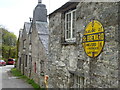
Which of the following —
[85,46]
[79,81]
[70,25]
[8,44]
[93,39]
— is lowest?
[79,81]

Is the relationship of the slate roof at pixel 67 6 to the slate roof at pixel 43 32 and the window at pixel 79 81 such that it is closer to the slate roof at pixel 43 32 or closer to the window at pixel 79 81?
the window at pixel 79 81

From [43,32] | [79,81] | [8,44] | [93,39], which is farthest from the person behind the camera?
[8,44]

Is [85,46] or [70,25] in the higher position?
[70,25]

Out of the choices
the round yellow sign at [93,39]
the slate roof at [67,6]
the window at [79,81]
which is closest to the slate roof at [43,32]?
the slate roof at [67,6]

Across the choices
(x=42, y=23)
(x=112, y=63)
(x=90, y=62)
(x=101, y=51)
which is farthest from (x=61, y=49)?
(x=42, y=23)

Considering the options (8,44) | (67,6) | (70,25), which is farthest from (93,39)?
(8,44)

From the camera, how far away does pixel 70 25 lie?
6.14 m

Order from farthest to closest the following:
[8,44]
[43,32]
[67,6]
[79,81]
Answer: [8,44]
[43,32]
[67,6]
[79,81]

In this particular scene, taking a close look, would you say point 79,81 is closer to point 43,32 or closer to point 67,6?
point 67,6

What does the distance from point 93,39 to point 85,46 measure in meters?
0.48

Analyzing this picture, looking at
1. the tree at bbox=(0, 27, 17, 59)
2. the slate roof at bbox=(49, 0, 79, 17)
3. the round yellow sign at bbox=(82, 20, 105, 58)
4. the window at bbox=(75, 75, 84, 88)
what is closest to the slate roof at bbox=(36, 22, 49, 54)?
the slate roof at bbox=(49, 0, 79, 17)

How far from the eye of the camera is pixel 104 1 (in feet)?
13.7

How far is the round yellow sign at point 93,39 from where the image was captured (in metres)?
4.27

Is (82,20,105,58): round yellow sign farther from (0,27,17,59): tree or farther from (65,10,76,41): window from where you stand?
(0,27,17,59): tree
